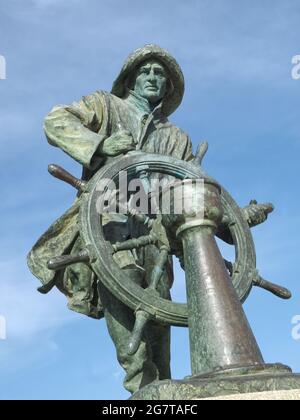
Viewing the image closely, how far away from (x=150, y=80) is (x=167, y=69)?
0.18 metres

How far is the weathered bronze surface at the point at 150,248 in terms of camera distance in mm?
3631

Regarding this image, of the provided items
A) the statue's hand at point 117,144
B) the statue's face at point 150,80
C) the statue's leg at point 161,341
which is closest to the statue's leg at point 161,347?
the statue's leg at point 161,341

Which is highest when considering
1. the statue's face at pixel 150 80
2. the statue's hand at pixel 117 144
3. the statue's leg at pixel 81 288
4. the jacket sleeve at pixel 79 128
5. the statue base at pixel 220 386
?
the statue's face at pixel 150 80

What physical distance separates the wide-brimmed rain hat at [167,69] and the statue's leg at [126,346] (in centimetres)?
160

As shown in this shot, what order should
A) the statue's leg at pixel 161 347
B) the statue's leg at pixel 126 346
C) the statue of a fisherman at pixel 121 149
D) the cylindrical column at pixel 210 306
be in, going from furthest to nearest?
the statue's leg at pixel 161 347 < the statue of a fisherman at pixel 121 149 < the statue's leg at pixel 126 346 < the cylindrical column at pixel 210 306

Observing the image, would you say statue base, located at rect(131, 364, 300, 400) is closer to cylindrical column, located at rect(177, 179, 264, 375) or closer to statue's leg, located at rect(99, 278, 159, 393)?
cylindrical column, located at rect(177, 179, 264, 375)

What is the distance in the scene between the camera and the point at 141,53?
5312mm

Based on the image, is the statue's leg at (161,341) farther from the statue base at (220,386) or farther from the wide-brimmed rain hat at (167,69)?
the wide-brimmed rain hat at (167,69)

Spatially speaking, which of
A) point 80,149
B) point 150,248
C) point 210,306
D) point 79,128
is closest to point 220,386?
point 210,306

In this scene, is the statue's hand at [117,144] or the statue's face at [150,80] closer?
the statue's hand at [117,144]

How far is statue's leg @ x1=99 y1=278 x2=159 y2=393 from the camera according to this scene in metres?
4.29

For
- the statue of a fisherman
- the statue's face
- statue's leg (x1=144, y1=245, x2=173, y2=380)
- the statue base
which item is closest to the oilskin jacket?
the statue of a fisherman
